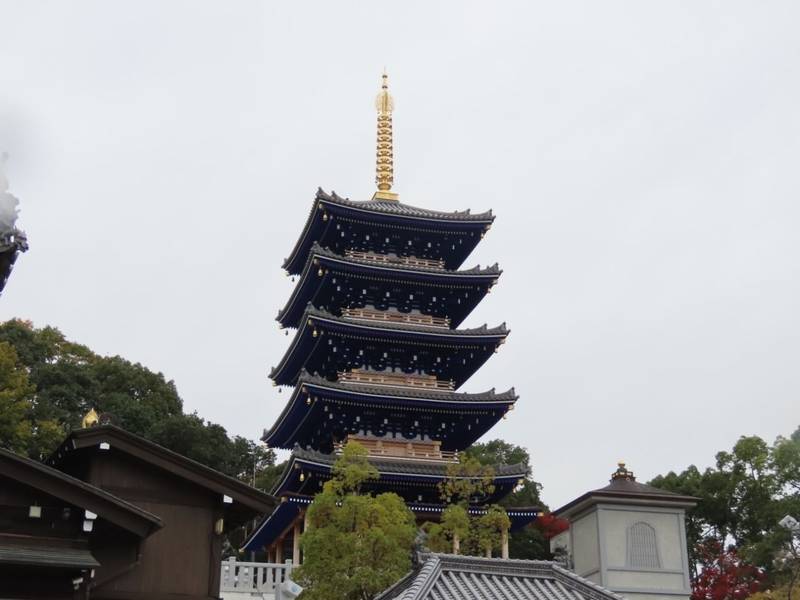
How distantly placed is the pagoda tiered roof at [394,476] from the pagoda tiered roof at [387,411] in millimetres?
2095

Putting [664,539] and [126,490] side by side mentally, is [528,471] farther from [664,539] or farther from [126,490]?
[126,490]

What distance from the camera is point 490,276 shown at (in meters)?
44.1

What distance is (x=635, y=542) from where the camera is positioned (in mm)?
35000

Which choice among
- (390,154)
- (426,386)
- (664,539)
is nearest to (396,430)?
(426,386)

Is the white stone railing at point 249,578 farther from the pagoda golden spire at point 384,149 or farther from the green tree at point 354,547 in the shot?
the pagoda golden spire at point 384,149

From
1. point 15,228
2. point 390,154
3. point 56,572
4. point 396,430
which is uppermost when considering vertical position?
point 390,154

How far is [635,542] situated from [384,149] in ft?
79.2

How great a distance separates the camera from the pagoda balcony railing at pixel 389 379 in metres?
41.8

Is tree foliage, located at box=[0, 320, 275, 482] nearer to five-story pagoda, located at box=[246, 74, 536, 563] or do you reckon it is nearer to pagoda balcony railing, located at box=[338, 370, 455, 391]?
five-story pagoda, located at box=[246, 74, 536, 563]

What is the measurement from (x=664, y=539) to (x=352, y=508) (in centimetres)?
1260

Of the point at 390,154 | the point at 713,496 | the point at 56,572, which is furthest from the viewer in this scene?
the point at 713,496

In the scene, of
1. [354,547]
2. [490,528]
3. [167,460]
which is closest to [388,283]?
[490,528]

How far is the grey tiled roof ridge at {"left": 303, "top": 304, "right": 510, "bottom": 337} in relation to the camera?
40.8 meters

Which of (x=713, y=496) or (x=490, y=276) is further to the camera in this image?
(x=713, y=496)
